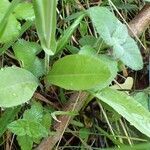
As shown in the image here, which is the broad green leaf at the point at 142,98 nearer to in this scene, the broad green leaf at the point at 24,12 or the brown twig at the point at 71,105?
the brown twig at the point at 71,105

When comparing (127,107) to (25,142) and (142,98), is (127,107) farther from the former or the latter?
(25,142)

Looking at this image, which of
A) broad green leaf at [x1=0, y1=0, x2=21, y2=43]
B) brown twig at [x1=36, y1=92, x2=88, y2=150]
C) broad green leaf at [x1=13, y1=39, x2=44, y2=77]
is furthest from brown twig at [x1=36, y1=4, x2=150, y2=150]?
broad green leaf at [x1=0, y1=0, x2=21, y2=43]

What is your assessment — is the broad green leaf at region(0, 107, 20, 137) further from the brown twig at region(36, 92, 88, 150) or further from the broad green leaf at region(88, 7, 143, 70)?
the broad green leaf at region(88, 7, 143, 70)

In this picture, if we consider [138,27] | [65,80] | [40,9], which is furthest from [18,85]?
[138,27]

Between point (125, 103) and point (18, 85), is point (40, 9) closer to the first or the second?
point (18, 85)

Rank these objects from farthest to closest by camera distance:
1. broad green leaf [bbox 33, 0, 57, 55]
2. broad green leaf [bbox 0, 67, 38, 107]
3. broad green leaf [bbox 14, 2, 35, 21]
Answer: broad green leaf [bbox 14, 2, 35, 21], broad green leaf [bbox 0, 67, 38, 107], broad green leaf [bbox 33, 0, 57, 55]

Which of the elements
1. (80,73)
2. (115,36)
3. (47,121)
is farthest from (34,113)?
(115,36)
